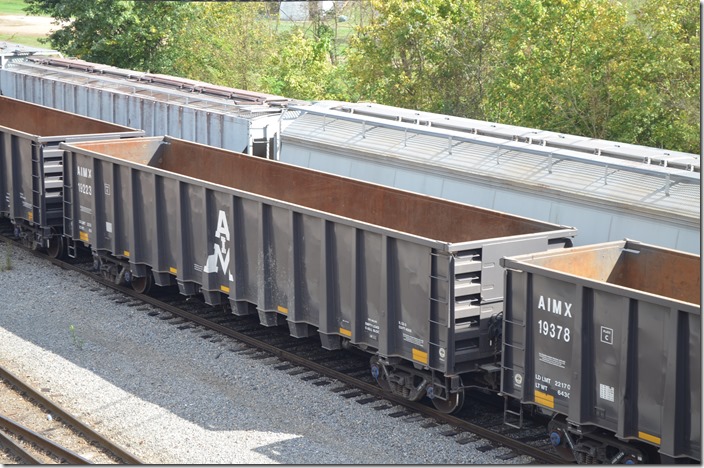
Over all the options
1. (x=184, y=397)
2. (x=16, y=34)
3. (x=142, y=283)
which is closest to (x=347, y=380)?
(x=184, y=397)

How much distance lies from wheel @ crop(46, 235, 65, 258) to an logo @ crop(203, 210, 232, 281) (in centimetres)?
612

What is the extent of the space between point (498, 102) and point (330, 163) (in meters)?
11.4

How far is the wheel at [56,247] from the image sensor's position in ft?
68.7

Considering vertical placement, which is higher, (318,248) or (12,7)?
(12,7)

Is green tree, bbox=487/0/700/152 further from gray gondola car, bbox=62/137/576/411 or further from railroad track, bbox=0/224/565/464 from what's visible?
railroad track, bbox=0/224/565/464

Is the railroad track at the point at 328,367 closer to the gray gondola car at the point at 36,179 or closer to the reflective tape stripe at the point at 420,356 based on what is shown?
the reflective tape stripe at the point at 420,356

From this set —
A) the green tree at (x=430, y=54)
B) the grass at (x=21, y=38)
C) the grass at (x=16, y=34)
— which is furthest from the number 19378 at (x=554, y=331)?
the grass at (x=21, y=38)

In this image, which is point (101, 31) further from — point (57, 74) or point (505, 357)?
point (505, 357)

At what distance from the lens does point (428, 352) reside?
12.5 metres

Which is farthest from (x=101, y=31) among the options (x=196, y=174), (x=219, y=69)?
(x=196, y=174)

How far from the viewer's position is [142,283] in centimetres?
1875

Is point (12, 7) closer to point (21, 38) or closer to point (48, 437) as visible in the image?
point (21, 38)

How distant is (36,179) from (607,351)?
43.6ft

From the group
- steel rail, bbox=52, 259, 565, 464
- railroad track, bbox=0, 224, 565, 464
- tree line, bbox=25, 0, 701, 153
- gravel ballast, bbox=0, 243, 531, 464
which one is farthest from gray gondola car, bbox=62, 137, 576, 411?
tree line, bbox=25, 0, 701, 153
